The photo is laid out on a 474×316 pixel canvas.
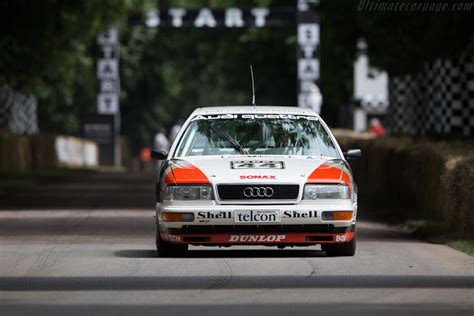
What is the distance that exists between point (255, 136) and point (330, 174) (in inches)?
49.8

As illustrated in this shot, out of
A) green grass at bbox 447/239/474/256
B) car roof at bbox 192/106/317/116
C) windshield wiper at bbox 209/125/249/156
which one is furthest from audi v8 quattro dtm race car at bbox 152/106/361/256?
green grass at bbox 447/239/474/256

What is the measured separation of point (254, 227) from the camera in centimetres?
1372

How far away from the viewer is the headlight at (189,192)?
1379cm

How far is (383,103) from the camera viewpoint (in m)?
60.0

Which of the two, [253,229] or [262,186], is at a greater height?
[262,186]

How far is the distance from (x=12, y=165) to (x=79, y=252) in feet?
85.5

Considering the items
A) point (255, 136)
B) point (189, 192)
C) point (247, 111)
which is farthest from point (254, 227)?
point (247, 111)

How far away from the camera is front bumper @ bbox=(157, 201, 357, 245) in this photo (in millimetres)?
13719

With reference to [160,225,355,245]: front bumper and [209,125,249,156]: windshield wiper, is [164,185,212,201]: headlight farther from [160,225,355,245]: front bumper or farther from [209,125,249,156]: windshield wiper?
[209,125,249,156]: windshield wiper

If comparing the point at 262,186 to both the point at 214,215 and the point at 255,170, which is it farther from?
the point at 214,215

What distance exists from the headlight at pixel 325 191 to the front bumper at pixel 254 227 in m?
0.07

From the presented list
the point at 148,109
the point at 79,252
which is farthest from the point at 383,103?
the point at 79,252

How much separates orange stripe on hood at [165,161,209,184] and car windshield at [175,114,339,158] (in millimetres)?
558

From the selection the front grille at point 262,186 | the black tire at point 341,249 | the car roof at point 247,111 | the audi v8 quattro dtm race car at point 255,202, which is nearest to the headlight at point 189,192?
the audi v8 quattro dtm race car at point 255,202
